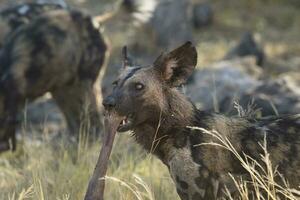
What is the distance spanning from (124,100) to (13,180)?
226 cm

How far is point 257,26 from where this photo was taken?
17.1 meters

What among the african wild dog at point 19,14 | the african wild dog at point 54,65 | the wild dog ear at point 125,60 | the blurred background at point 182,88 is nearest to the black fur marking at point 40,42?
the african wild dog at point 54,65

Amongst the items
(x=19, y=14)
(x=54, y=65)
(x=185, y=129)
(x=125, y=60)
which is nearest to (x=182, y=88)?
(x=125, y=60)

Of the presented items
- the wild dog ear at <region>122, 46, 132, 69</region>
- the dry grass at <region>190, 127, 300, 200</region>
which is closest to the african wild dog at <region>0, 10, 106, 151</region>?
the wild dog ear at <region>122, 46, 132, 69</region>

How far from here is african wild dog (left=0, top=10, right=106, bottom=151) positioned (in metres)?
7.52

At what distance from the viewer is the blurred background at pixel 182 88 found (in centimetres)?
544

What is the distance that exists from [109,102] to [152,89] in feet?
0.94

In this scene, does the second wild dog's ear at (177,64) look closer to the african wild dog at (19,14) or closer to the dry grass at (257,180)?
the dry grass at (257,180)

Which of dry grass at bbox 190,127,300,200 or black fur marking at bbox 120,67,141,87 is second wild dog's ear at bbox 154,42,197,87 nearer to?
black fur marking at bbox 120,67,141,87

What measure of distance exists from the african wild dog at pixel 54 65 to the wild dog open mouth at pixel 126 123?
122 inches

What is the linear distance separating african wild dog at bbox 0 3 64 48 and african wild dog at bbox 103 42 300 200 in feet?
17.7

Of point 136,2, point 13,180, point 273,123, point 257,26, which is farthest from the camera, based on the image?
point 257,26

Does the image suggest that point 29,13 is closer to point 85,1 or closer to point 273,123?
point 273,123

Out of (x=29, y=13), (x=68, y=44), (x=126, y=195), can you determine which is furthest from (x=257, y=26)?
(x=126, y=195)
